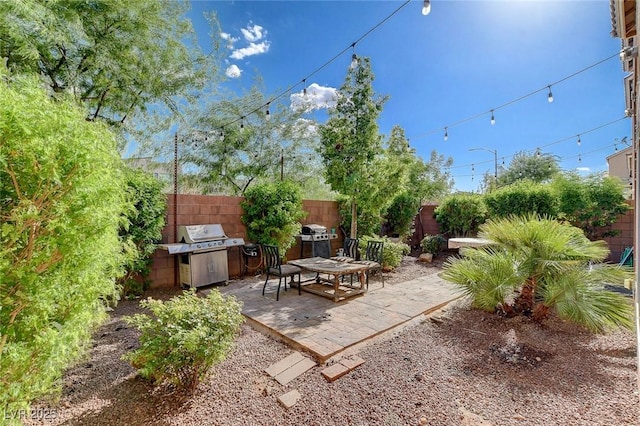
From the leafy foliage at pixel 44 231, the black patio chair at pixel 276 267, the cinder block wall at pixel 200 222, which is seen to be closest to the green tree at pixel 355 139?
the cinder block wall at pixel 200 222

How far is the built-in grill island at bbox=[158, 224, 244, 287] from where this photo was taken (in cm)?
496

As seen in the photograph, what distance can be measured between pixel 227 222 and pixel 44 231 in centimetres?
467

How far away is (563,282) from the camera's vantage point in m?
3.24

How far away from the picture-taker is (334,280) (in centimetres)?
478

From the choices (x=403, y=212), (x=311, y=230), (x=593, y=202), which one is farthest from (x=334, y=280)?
(x=593, y=202)

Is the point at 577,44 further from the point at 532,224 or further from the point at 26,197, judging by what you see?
the point at 26,197

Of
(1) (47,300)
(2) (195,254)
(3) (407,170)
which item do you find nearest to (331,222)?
(3) (407,170)

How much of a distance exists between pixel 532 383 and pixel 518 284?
1396 mm

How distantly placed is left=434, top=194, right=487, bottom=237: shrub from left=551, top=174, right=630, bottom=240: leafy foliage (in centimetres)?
190

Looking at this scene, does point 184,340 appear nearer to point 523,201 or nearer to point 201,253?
point 201,253

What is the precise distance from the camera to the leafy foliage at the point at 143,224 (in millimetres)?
4363

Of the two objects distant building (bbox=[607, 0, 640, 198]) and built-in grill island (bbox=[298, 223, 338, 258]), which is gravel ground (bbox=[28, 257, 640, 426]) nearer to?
distant building (bbox=[607, 0, 640, 198])

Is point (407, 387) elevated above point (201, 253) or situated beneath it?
situated beneath

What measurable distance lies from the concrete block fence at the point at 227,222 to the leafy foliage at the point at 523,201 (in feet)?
5.31
